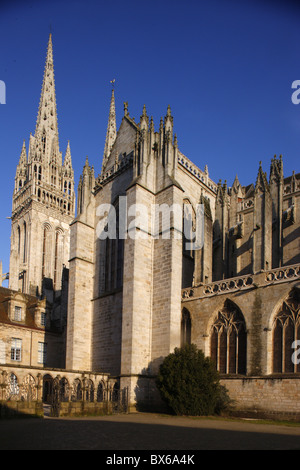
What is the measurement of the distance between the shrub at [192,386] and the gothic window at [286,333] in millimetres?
2445

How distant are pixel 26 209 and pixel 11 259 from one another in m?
6.74

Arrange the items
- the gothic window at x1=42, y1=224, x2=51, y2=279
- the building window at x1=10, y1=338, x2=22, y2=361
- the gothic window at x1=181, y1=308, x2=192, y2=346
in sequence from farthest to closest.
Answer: the gothic window at x1=42, y1=224, x2=51, y2=279 → the building window at x1=10, y1=338, x2=22, y2=361 → the gothic window at x1=181, y1=308, x2=192, y2=346

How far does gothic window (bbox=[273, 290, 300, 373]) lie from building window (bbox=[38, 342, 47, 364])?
17.8 metres

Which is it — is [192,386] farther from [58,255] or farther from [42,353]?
[58,255]

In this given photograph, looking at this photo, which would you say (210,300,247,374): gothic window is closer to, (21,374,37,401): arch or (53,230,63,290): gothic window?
(21,374,37,401): arch

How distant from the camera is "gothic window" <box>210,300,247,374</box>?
1834 cm

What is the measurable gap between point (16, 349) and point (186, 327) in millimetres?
12617

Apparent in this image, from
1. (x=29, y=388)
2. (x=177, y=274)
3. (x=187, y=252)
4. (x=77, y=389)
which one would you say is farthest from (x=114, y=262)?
(x=29, y=388)

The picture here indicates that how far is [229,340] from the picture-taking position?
61.9ft

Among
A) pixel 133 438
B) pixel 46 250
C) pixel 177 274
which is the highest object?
pixel 46 250

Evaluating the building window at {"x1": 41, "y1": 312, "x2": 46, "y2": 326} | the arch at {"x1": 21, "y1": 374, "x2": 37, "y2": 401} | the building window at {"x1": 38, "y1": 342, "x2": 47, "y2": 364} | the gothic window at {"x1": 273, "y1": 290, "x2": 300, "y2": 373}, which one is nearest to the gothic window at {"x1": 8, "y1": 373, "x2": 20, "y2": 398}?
the arch at {"x1": 21, "y1": 374, "x2": 37, "y2": 401}

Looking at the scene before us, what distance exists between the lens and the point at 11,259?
57.9m
